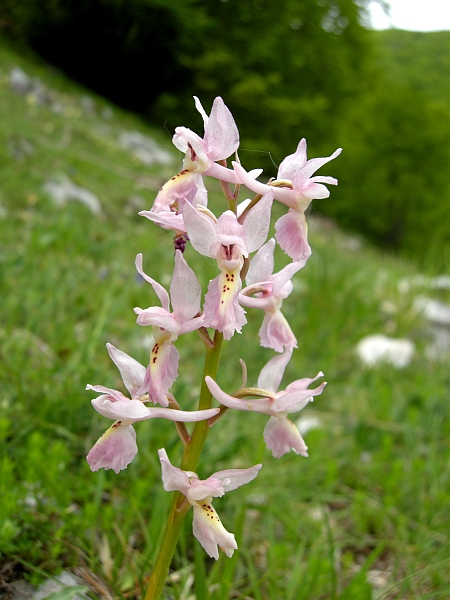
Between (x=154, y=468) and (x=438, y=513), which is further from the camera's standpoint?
(x=438, y=513)

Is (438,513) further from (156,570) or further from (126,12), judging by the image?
(126,12)

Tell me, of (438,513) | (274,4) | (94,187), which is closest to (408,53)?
(274,4)

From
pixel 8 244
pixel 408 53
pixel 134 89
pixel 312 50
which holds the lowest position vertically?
pixel 408 53

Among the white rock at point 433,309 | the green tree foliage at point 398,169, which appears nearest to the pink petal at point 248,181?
the white rock at point 433,309

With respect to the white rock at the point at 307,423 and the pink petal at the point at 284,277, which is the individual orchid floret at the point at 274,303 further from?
the white rock at the point at 307,423

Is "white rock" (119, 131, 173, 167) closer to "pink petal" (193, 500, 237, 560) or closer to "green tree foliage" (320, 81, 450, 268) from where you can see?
"pink petal" (193, 500, 237, 560)

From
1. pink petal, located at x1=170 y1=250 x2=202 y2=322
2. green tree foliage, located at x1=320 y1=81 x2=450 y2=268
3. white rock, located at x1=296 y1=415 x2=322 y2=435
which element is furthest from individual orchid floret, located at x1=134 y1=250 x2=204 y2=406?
green tree foliage, located at x1=320 y1=81 x2=450 y2=268
